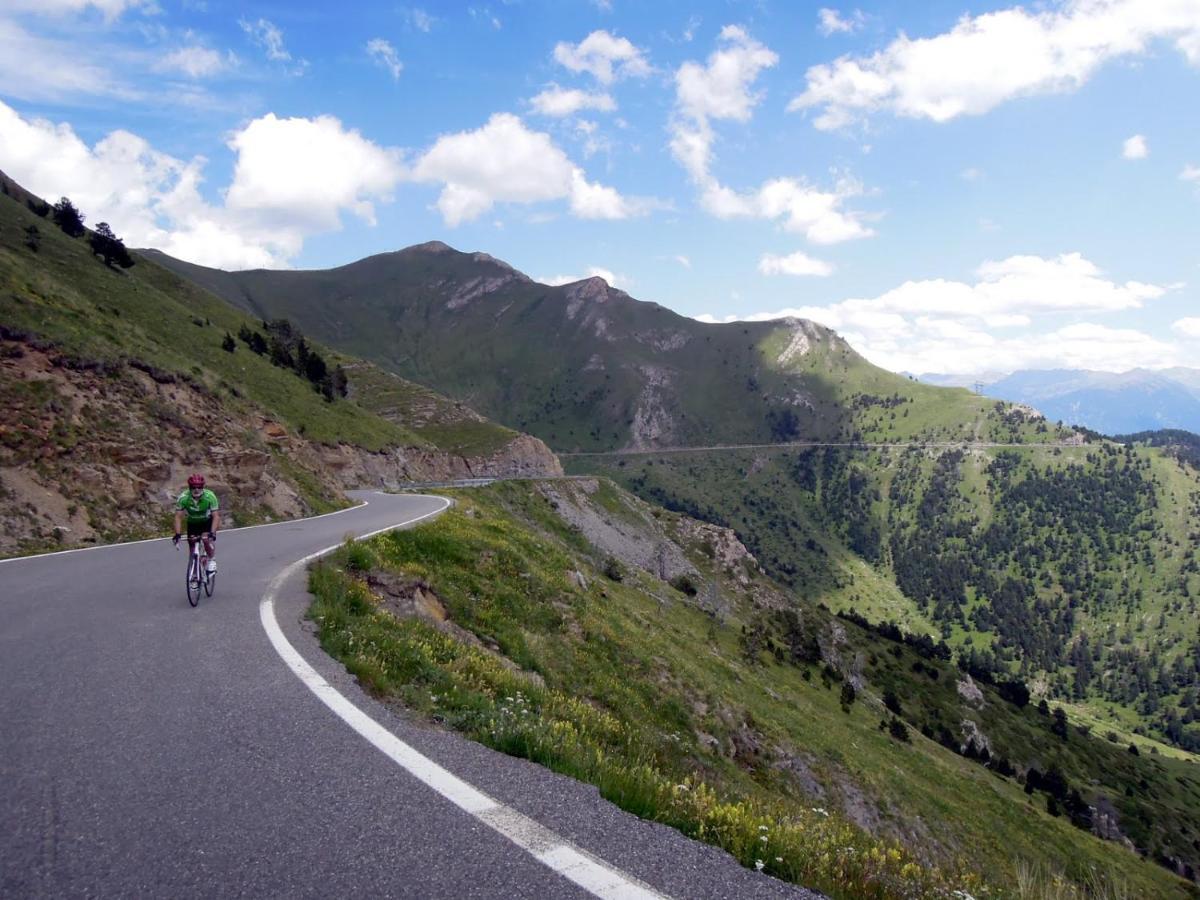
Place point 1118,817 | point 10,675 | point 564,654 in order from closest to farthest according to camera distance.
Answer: point 10,675
point 564,654
point 1118,817

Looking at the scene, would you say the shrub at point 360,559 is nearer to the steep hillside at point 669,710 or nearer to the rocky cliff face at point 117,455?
the steep hillside at point 669,710

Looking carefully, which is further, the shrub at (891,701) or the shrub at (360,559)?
the shrub at (891,701)

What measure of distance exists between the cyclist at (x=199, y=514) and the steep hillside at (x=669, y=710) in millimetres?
2425

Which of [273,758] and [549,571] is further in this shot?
[549,571]

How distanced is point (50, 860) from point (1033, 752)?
131874 millimetres

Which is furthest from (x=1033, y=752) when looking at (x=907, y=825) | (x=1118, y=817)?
(x=907, y=825)

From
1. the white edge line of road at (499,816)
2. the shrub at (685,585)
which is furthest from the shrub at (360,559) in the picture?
the shrub at (685,585)

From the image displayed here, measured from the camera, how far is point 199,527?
13133 millimetres

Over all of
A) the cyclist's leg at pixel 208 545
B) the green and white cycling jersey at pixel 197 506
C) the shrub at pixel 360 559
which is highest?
the green and white cycling jersey at pixel 197 506

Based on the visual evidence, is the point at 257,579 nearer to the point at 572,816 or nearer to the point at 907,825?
the point at 572,816

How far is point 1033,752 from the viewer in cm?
10281

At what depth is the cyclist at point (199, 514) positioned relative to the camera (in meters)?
13.0

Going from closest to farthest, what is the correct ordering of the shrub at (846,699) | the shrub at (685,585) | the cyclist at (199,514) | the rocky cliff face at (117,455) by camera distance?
the cyclist at (199,514), the rocky cliff face at (117,455), the shrub at (846,699), the shrub at (685,585)

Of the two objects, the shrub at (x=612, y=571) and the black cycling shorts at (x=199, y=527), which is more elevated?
the black cycling shorts at (x=199, y=527)
